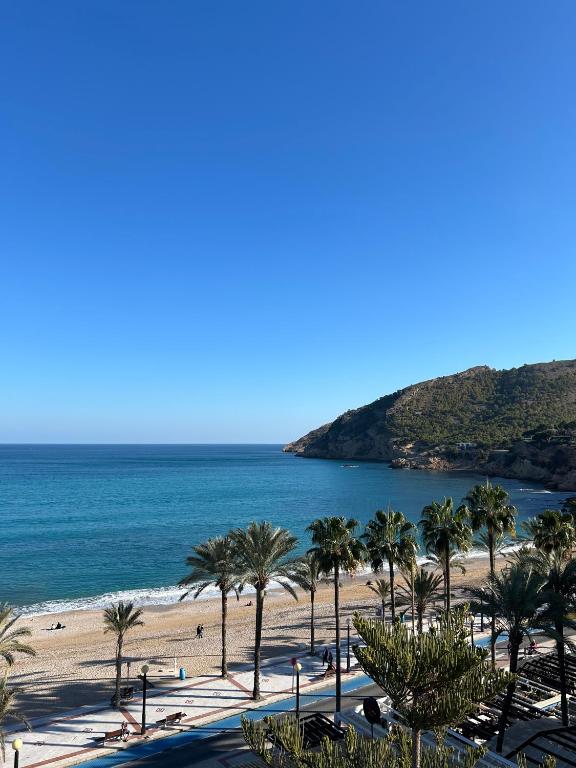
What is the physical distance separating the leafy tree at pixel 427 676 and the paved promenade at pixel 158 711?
16.4 m

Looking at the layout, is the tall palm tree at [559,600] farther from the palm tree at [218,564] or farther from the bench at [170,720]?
the bench at [170,720]

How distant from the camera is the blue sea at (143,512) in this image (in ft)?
177

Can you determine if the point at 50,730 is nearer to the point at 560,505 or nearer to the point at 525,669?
the point at 525,669

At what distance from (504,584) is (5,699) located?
16.9 meters

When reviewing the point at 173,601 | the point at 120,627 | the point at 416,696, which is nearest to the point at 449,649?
the point at 416,696

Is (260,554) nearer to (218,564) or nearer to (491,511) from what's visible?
(218,564)

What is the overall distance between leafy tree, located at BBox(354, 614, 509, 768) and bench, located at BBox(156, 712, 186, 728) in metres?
16.9

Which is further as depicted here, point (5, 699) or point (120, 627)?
point (120, 627)

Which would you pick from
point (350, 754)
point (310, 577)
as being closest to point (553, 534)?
point (310, 577)

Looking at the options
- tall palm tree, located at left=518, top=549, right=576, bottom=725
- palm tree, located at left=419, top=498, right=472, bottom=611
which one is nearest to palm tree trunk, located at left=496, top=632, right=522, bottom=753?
tall palm tree, located at left=518, top=549, right=576, bottom=725

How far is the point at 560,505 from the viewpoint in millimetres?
104625

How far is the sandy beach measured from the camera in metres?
27.1

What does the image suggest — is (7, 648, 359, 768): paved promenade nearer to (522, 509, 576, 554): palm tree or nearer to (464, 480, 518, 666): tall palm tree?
(464, 480, 518, 666): tall palm tree

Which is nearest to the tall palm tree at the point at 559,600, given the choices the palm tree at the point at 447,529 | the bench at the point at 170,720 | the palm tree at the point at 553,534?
the palm tree at the point at 447,529
